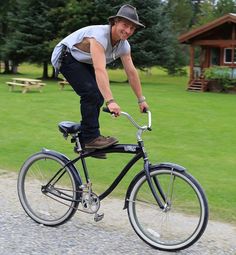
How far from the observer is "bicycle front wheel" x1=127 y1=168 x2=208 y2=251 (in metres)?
3.95

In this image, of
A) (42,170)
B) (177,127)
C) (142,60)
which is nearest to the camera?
(42,170)

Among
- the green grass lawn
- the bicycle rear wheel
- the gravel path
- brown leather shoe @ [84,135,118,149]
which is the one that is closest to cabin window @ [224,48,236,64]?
the green grass lawn

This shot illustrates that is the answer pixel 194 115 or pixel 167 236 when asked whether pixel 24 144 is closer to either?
pixel 167 236

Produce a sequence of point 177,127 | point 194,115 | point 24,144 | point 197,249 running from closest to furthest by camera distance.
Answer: point 197,249 → point 24,144 → point 177,127 → point 194,115

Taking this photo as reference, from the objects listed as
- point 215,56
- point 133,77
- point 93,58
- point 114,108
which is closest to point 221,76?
point 215,56

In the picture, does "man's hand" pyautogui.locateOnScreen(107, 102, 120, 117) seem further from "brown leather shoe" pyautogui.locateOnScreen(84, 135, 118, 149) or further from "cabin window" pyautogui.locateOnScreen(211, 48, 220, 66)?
"cabin window" pyautogui.locateOnScreen(211, 48, 220, 66)

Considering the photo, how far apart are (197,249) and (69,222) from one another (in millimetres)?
1262

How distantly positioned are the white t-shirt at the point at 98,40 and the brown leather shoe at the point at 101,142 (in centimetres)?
64

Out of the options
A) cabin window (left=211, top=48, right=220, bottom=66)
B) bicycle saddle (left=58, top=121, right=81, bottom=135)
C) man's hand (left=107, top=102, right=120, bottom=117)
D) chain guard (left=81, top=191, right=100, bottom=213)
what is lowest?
chain guard (left=81, top=191, right=100, bottom=213)

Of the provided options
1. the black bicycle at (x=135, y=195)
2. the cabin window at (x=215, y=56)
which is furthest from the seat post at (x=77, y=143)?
the cabin window at (x=215, y=56)

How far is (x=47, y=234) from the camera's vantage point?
4.42 metres

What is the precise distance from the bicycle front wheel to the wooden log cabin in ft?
71.8

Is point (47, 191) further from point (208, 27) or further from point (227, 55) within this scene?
point (227, 55)

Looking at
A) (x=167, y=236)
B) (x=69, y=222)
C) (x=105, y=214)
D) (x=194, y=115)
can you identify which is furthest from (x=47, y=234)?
(x=194, y=115)
